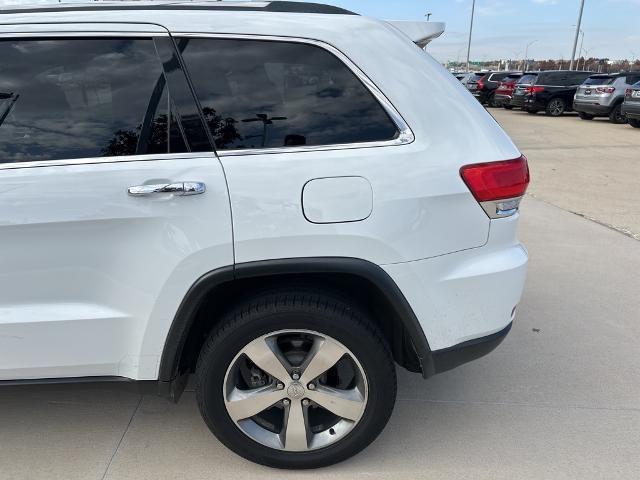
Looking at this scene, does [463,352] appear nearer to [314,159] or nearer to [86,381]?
[314,159]

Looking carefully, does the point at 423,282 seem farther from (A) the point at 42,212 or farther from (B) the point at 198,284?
(A) the point at 42,212

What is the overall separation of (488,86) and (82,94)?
26.7 m

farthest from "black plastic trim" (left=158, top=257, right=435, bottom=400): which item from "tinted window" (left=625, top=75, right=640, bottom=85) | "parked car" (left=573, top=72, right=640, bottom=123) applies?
"tinted window" (left=625, top=75, right=640, bottom=85)

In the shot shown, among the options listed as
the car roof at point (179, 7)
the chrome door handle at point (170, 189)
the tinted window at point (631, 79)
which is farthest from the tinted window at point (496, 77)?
the chrome door handle at point (170, 189)

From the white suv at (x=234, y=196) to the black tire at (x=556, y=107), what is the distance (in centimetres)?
2084

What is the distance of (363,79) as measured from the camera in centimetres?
217

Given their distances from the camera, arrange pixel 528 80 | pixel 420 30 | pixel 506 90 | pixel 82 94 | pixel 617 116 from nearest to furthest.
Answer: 1. pixel 82 94
2. pixel 420 30
3. pixel 617 116
4. pixel 528 80
5. pixel 506 90

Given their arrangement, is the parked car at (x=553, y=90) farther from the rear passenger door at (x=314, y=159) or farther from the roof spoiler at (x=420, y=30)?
the rear passenger door at (x=314, y=159)

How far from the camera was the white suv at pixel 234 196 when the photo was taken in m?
2.05

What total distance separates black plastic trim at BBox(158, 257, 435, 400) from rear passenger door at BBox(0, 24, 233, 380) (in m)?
0.04

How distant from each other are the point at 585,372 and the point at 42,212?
2.98 m

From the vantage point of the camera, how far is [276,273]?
2.11m

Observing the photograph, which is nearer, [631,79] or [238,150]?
[238,150]

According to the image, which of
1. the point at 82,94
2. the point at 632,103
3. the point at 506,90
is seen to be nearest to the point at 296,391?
the point at 82,94
